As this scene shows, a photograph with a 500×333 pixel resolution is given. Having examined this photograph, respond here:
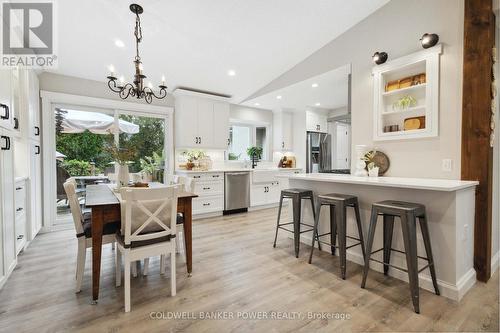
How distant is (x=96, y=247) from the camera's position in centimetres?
196

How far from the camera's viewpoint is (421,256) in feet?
7.07

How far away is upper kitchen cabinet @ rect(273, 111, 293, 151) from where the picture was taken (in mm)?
6125

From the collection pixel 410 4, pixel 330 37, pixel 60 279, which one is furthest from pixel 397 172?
pixel 60 279

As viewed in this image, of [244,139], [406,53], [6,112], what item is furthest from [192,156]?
[406,53]

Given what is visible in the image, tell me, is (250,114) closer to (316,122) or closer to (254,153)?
(254,153)

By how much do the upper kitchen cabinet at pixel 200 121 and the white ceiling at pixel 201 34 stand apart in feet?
1.63

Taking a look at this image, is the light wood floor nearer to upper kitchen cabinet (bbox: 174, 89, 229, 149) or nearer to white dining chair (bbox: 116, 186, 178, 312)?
white dining chair (bbox: 116, 186, 178, 312)

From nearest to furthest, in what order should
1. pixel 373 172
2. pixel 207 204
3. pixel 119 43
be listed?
pixel 373 172, pixel 119 43, pixel 207 204

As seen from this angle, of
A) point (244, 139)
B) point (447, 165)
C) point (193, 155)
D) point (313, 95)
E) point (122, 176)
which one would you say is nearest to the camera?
point (447, 165)

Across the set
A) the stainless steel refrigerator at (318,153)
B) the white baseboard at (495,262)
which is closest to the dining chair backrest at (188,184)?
the white baseboard at (495,262)

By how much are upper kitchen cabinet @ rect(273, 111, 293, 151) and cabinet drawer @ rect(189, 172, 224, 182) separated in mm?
1970

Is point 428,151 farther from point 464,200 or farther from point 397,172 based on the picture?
point 464,200

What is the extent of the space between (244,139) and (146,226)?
4.40 m

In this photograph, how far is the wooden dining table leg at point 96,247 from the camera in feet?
6.39
